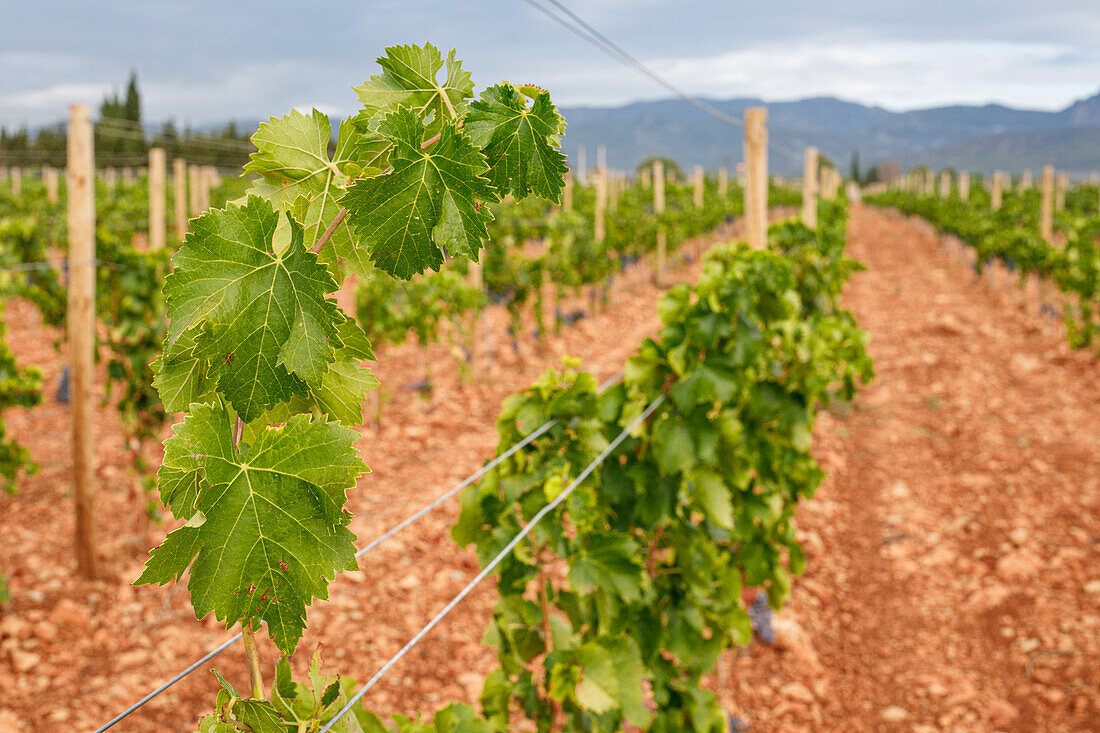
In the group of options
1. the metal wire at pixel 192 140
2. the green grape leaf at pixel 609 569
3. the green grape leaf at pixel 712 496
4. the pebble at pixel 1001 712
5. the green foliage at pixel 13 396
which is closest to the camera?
the green grape leaf at pixel 609 569

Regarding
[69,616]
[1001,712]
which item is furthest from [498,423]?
[69,616]

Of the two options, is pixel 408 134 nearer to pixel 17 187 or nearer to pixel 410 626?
pixel 410 626

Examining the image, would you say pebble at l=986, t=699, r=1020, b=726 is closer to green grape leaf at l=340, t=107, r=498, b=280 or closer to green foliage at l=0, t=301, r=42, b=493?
green grape leaf at l=340, t=107, r=498, b=280

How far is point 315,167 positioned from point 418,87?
0.56ft

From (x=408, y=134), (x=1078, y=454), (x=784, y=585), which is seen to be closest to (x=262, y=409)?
(x=408, y=134)

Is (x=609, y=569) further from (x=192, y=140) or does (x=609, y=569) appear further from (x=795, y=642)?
(x=192, y=140)

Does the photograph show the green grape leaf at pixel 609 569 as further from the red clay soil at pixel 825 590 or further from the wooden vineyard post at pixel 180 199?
the wooden vineyard post at pixel 180 199

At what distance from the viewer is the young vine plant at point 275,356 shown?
0.87m

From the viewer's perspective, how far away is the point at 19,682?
12.5 feet

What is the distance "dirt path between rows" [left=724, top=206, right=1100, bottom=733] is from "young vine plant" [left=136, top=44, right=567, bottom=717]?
3.50 meters

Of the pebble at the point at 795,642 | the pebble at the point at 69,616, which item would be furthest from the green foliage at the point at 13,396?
the pebble at the point at 795,642

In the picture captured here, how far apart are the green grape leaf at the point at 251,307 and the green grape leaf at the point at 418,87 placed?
0.72 feet

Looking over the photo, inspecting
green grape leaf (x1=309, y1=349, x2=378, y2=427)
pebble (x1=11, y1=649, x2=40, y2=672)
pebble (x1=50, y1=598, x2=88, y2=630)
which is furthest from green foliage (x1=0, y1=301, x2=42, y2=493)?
green grape leaf (x1=309, y1=349, x2=378, y2=427)

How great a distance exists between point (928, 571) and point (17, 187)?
30824mm
